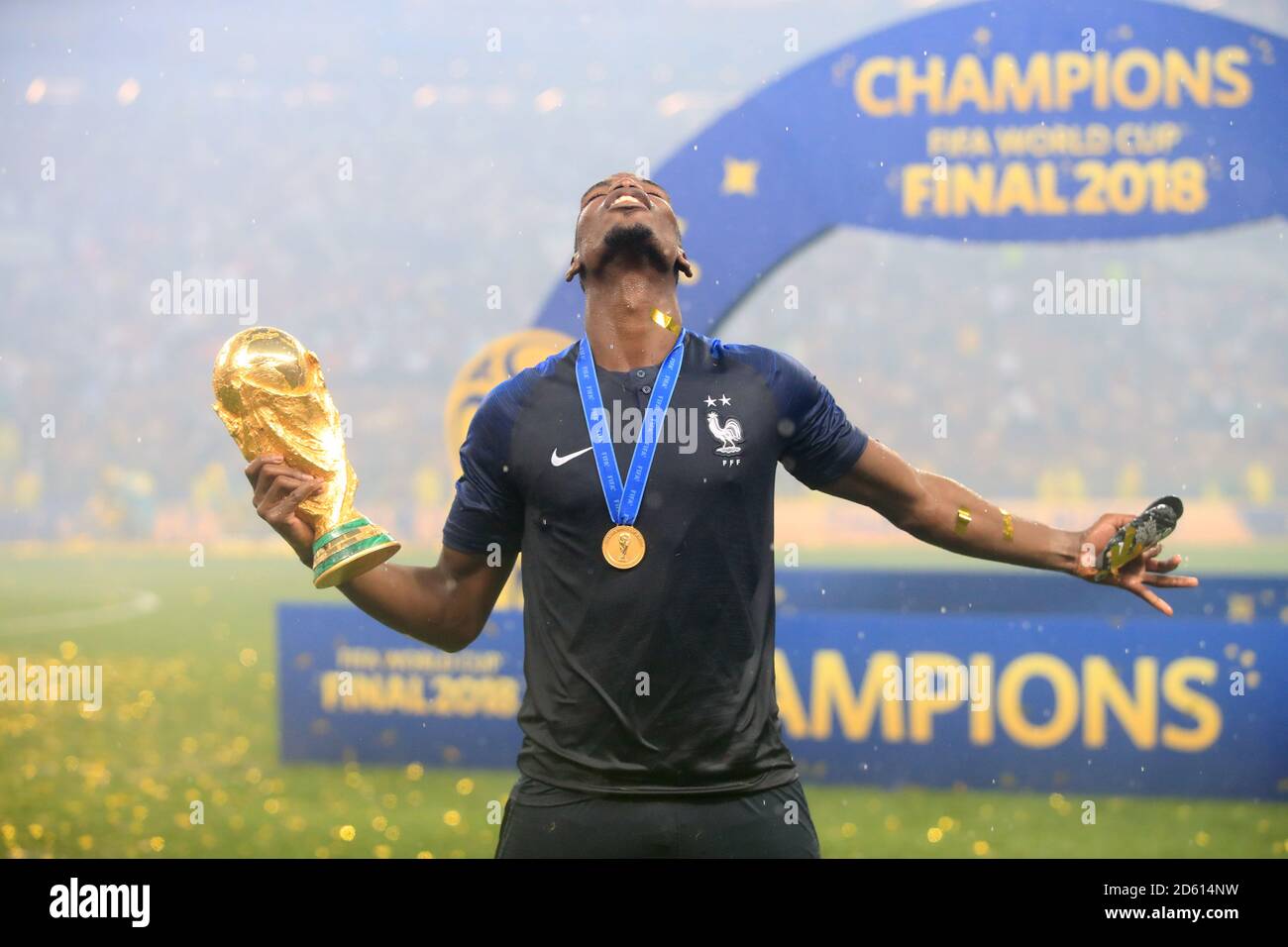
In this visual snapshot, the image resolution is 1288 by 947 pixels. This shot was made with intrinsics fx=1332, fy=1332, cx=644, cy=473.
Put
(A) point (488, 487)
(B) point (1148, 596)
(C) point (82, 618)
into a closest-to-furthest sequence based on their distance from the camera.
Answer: (A) point (488, 487) < (B) point (1148, 596) < (C) point (82, 618)

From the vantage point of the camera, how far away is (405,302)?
22141mm

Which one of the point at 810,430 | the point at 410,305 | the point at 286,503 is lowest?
the point at 286,503

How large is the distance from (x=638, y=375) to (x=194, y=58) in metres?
19.6

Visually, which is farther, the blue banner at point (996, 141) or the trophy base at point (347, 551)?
the blue banner at point (996, 141)

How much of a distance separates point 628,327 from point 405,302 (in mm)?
20084

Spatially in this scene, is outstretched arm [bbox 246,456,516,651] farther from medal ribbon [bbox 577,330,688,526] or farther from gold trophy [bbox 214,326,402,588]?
medal ribbon [bbox 577,330,688,526]

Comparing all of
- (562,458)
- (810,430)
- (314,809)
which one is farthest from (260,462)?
(314,809)

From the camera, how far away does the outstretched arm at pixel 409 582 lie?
2492 mm

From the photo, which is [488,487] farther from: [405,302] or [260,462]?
[405,302]

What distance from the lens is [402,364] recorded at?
70.1 feet

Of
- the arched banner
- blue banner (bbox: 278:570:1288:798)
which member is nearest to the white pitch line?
blue banner (bbox: 278:570:1288:798)

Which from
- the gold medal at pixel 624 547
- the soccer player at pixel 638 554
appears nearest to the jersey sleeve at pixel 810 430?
the soccer player at pixel 638 554

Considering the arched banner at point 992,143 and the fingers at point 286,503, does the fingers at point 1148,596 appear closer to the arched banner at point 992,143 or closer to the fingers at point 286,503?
the fingers at point 286,503

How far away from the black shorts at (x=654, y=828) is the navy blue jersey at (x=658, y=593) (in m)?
0.03
